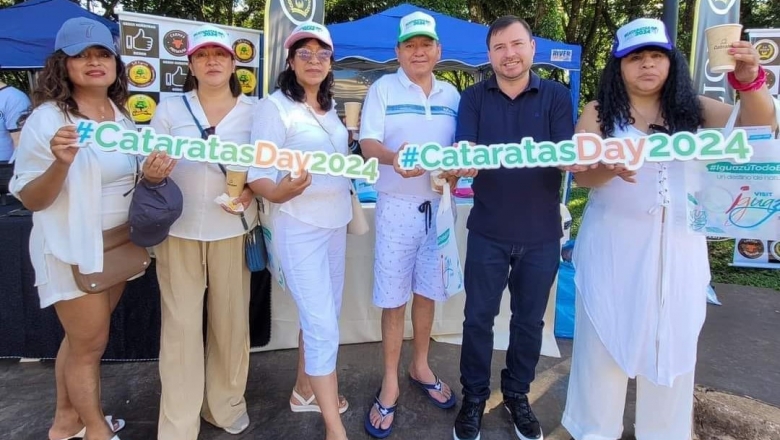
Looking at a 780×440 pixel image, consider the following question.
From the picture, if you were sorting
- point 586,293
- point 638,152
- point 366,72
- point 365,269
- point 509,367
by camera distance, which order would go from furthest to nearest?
point 366,72 < point 365,269 < point 509,367 < point 586,293 < point 638,152

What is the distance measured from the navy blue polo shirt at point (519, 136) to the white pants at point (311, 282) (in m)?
0.78

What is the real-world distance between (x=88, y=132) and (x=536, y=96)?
1.79 metres

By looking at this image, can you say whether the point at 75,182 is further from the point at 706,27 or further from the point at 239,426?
the point at 706,27

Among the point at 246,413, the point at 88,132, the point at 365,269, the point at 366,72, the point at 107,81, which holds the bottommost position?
the point at 246,413

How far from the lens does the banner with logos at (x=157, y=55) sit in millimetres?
3189

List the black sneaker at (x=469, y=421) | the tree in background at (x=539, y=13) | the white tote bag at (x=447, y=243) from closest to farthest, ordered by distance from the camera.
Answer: the white tote bag at (x=447, y=243) → the black sneaker at (x=469, y=421) → the tree in background at (x=539, y=13)

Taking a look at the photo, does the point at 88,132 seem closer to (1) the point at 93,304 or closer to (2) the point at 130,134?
(2) the point at 130,134

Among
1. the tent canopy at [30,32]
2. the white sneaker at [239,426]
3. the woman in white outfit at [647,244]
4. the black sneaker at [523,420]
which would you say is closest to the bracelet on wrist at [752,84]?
the woman in white outfit at [647,244]

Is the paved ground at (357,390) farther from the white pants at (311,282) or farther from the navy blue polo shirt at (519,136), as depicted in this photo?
the navy blue polo shirt at (519,136)

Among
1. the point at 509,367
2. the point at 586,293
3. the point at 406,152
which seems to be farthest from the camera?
the point at 509,367

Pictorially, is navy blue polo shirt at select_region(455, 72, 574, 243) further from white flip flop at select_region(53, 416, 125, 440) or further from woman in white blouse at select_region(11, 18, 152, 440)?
white flip flop at select_region(53, 416, 125, 440)

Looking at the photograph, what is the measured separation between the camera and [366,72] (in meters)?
8.16

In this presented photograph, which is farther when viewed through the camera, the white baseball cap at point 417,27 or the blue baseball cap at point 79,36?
the white baseball cap at point 417,27

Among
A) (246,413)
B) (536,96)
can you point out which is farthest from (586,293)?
(246,413)
